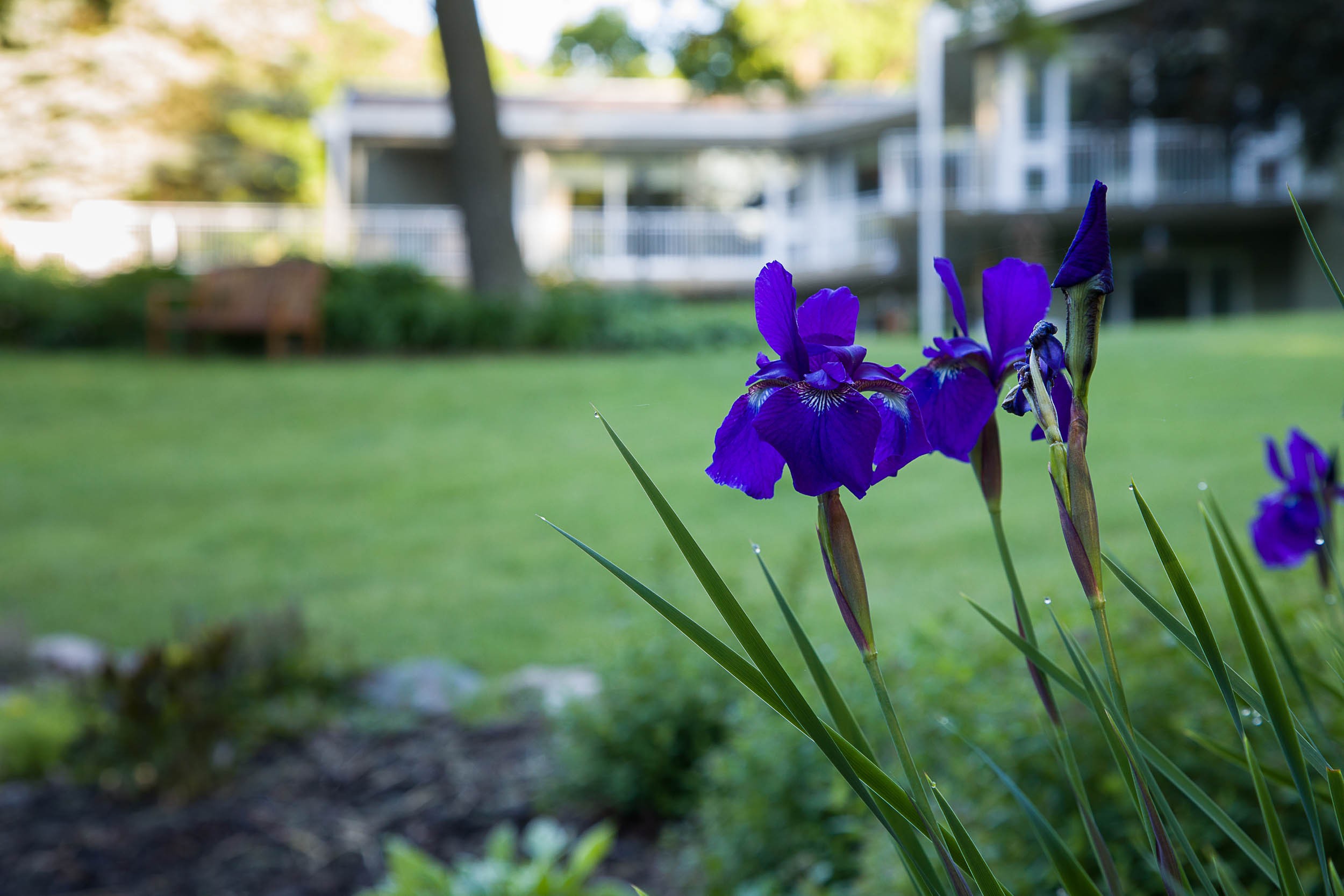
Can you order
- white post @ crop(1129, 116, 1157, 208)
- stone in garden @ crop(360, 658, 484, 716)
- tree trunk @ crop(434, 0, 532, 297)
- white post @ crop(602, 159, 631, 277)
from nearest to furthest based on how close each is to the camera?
stone in garden @ crop(360, 658, 484, 716)
tree trunk @ crop(434, 0, 532, 297)
white post @ crop(1129, 116, 1157, 208)
white post @ crop(602, 159, 631, 277)

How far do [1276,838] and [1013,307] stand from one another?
308 millimetres

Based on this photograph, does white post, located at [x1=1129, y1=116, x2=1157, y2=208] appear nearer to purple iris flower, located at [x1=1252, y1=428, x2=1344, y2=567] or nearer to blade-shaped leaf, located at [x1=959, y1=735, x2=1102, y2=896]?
purple iris flower, located at [x1=1252, y1=428, x2=1344, y2=567]

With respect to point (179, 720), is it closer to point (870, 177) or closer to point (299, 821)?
point (299, 821)

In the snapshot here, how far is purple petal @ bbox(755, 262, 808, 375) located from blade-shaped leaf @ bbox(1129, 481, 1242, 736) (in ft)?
0.57

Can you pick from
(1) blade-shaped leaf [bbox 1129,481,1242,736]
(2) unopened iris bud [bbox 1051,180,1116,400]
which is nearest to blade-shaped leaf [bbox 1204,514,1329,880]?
(1) blade-shaped leaf [bbox 1129,481,1242,736]

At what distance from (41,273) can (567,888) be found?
1292cm

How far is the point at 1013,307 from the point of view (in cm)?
63

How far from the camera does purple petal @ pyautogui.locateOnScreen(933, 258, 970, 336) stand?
0.61m

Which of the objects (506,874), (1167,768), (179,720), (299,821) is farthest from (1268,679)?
(179,720)

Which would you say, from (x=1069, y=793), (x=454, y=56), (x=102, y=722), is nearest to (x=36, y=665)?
(x=102, y=722)

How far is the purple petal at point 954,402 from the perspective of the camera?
0.60 m

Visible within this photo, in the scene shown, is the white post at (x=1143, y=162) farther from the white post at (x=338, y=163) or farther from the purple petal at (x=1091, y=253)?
the purple petal at (x=1091, y=253)

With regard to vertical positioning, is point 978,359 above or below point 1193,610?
above

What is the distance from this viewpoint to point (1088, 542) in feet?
1.64
